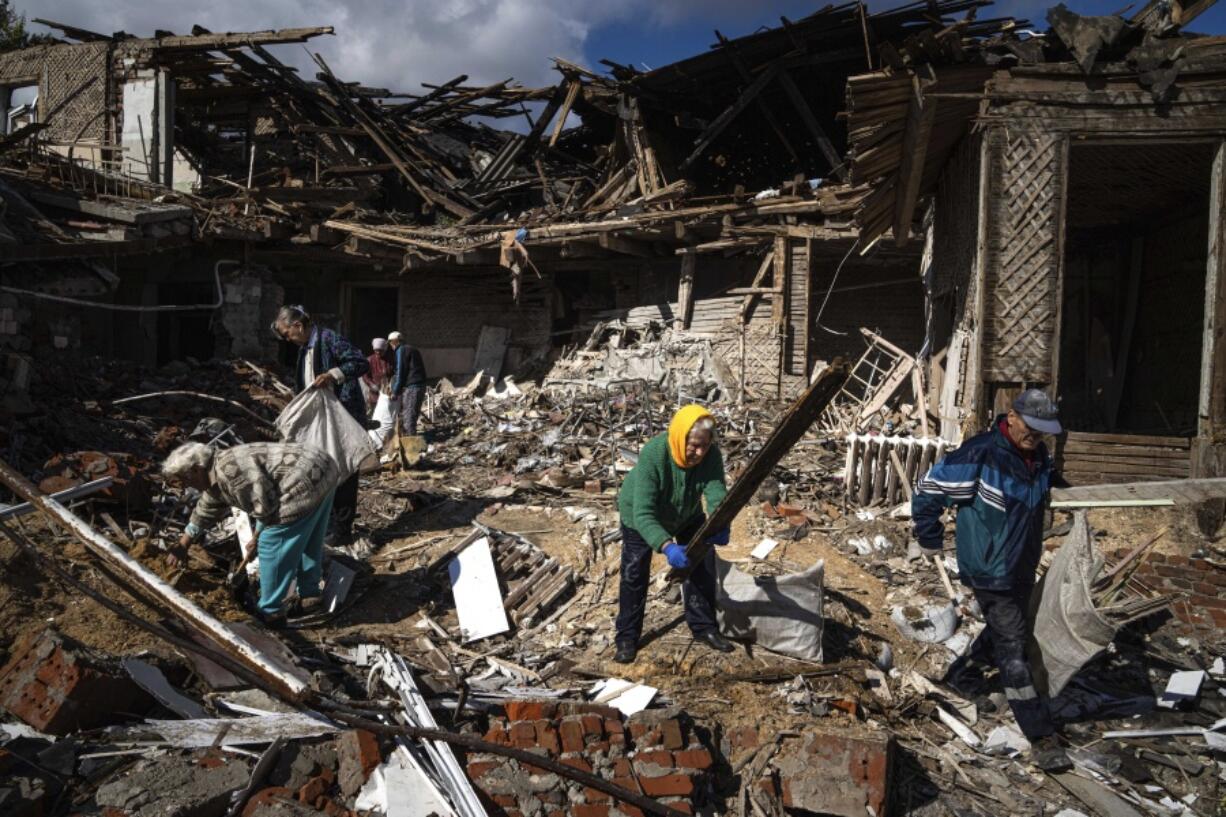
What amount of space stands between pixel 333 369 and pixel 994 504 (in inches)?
172

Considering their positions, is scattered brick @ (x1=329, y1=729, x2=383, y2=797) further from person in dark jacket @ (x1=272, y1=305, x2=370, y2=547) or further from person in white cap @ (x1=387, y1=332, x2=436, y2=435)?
person in white cap @ (x1=387, y1=332, x2=436, y2=435)

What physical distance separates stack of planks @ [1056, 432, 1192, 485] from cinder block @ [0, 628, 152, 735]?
21.0 feet

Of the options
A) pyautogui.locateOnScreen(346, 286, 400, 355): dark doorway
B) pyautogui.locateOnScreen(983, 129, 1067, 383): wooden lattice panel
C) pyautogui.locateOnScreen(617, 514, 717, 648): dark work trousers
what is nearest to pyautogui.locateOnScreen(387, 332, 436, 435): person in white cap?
pyautogui.locateOnScreen(346, 286, 400, 355): dark doorway

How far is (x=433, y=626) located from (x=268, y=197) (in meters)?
11.4

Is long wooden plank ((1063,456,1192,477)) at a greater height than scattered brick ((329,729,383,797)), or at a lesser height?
greater

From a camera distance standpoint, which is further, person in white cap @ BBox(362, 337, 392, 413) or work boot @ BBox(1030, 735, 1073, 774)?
person in white cap @ BBox(362, 337, 392, 413)

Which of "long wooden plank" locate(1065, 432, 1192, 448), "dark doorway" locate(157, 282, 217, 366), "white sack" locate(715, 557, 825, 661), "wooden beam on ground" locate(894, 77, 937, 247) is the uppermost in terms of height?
"wooden beam on ground" locate(894, 77, 937, 247)

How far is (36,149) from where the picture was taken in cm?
1173

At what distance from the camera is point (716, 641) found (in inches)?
183

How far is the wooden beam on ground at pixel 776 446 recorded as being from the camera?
3430mm

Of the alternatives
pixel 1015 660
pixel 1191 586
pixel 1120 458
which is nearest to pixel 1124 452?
pixel 1120 458

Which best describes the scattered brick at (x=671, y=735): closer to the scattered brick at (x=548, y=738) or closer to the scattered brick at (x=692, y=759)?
the scattered brick at (x=692, y=759)

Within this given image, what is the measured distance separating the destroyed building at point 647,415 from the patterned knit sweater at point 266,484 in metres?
0.57

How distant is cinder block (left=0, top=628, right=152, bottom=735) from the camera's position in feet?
11.5
